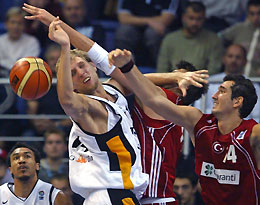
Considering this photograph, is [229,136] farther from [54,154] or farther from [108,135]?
[54,154]

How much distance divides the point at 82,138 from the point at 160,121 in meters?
0.95

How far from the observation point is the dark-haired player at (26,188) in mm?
6762

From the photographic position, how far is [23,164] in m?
6.75

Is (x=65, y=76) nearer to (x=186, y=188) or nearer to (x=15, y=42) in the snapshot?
(x=186, y=188)

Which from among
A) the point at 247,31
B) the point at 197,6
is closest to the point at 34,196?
Result: the point at 197,6

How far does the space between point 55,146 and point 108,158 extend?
2.77 m

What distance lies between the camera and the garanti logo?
5809 mm

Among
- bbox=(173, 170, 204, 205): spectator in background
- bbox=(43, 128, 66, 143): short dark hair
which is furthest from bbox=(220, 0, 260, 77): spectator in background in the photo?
bbox=(43, 128, 66, 143): short dark hair

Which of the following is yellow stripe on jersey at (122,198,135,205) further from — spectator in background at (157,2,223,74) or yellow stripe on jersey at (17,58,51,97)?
spectator in background at (157,2,223,74)

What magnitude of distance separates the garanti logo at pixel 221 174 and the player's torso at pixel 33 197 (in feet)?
5.65

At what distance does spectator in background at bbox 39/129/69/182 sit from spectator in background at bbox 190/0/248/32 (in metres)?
3.39

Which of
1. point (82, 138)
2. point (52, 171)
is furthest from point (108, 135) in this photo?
point (52, 171)

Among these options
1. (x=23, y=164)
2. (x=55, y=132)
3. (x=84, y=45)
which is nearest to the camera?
(x=84, y=45)

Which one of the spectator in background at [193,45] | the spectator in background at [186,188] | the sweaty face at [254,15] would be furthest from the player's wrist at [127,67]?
the sweaty face at [254,15]
